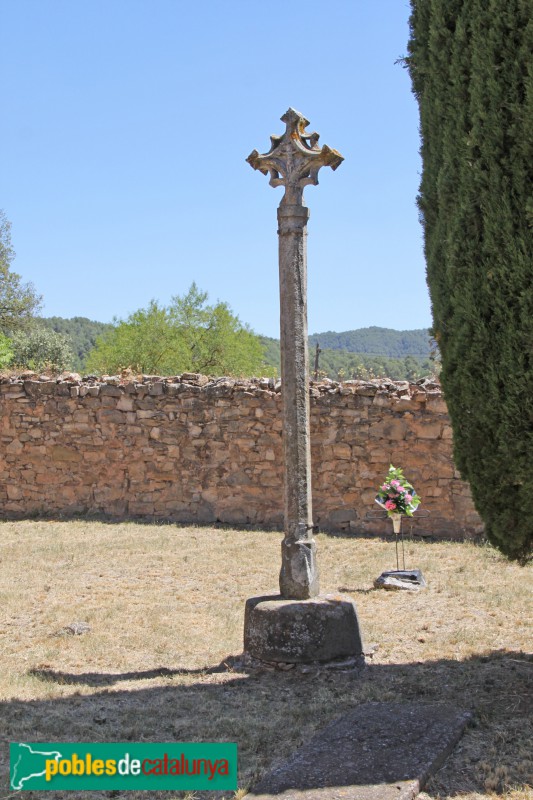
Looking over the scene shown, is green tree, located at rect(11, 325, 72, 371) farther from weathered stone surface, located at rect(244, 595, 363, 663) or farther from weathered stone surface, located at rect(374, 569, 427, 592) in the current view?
weathered stone surface, located at rect(244, 595, 363, 663)

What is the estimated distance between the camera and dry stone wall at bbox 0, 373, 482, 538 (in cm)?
1132

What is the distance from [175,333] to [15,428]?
75.4 feet

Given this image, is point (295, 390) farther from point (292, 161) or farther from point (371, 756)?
point (371, 756)

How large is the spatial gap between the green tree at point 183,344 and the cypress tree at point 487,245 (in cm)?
2926

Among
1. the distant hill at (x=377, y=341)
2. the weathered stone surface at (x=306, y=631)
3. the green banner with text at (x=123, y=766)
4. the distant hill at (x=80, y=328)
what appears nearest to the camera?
the green banner with text at (x=123, y=766)

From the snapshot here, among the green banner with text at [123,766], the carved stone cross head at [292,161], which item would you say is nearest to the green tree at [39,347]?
the carved stone cross head at [292,161]

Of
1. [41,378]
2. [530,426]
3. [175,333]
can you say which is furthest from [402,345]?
[530,426]

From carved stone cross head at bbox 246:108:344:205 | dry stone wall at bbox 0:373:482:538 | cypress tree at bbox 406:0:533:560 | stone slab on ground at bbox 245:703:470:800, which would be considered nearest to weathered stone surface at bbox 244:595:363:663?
stone slab on ground at bbox 245:703:470:800

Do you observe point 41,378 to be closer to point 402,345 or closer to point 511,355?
point 511,355

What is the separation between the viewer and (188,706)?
4.69m

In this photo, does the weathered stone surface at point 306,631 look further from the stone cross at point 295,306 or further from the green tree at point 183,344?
the green tree at point 183,344

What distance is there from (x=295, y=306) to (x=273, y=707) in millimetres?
2792

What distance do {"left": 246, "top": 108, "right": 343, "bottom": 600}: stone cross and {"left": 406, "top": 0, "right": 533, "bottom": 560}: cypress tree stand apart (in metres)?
1.08

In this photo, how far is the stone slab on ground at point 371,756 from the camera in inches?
130
